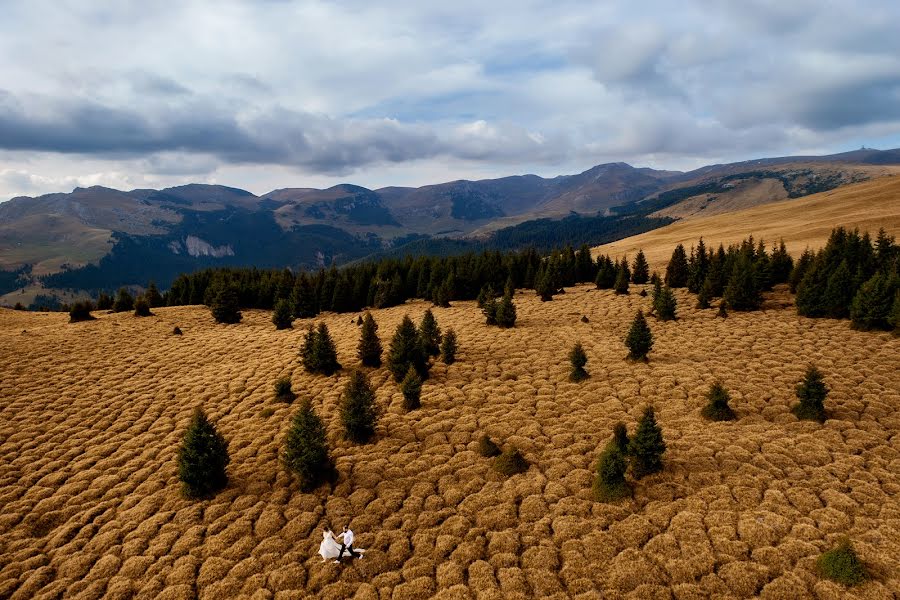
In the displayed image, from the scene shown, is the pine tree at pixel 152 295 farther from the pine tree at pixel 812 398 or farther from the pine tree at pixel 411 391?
the pine tree at pixel 812 398

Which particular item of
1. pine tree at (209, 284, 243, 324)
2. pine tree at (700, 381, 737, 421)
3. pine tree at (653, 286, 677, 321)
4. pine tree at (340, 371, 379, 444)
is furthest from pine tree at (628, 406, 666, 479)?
pine tree at (209, 284, 243, 324)

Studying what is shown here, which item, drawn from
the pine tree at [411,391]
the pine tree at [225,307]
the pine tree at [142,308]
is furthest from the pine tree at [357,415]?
the pine tree at [142,308]

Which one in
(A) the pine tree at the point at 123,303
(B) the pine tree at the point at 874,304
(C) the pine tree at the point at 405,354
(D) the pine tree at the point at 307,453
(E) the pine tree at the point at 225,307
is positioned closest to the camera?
(D) the pine tree at the point at 307,453

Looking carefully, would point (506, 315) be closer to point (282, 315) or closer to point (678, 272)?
point (282, 315)

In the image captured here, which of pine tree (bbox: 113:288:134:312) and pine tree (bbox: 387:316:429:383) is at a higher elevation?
pine tree (bbox: 113:288:134:312)

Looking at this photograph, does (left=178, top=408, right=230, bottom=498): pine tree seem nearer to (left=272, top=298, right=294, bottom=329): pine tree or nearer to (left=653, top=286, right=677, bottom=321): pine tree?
(left=272, top=298, right=294, bottom=329): pine tree

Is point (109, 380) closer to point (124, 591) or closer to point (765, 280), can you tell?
point (124, 591)
